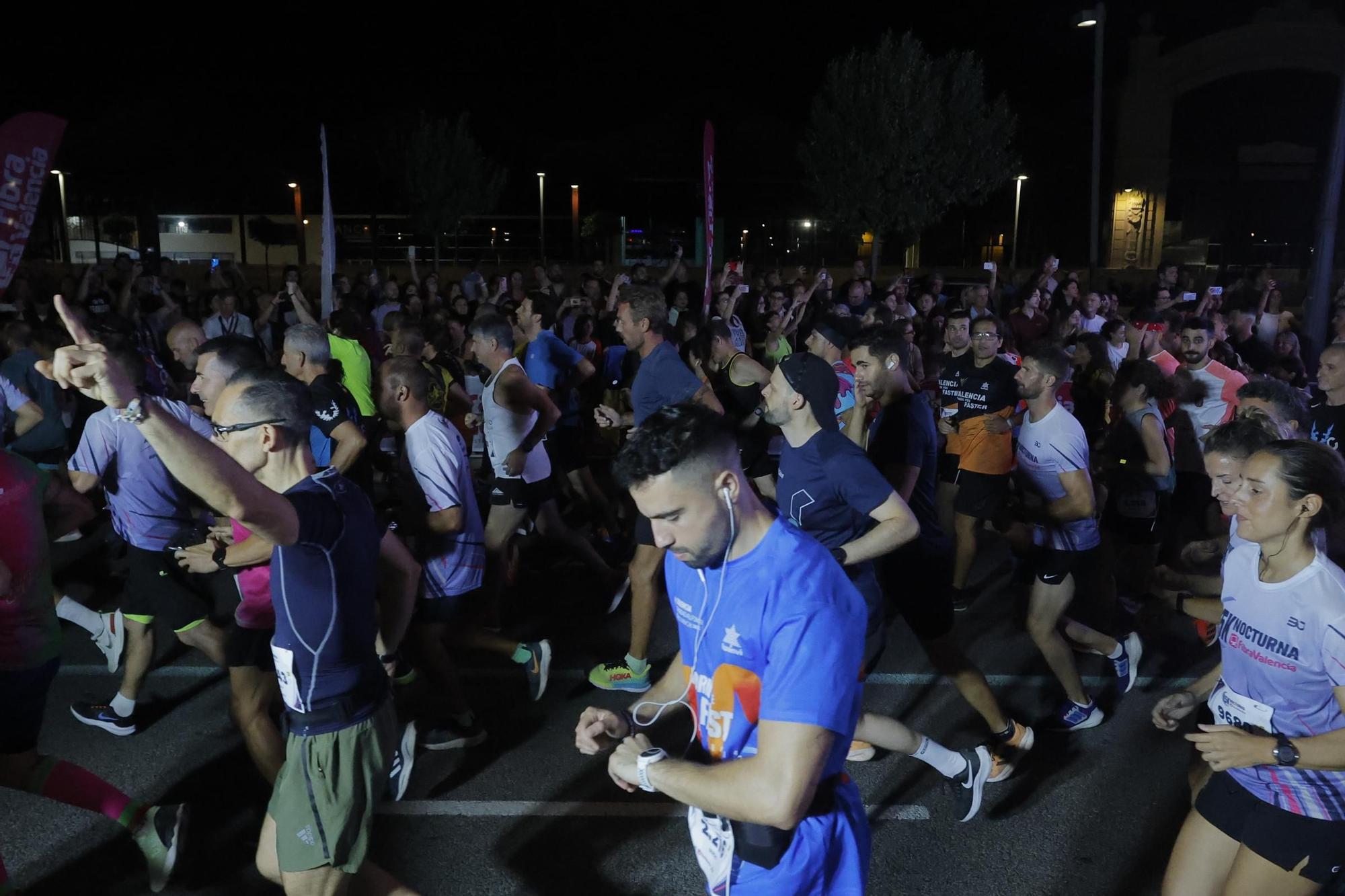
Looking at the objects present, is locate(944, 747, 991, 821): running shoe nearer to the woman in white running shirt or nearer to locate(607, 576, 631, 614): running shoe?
the woman in white running shirt

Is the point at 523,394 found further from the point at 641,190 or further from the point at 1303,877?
the point at 641,190

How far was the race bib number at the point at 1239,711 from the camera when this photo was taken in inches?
112

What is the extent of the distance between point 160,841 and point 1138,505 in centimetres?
544

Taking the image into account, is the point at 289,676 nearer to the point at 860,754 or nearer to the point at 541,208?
the point at 860,754

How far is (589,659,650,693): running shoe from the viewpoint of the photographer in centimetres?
557

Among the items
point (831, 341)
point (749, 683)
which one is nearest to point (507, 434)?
point (831, 341)

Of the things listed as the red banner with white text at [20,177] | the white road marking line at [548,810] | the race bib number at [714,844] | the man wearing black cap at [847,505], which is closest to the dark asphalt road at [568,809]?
the white road marking line at [548,810]

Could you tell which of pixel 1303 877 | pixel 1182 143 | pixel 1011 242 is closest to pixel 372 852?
pixel 1303 877

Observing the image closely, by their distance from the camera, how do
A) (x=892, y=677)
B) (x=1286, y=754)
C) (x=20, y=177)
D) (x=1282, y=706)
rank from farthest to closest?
(x=20, y=177)
(x=892, y=677)
(x=1282, y=706)
(x=1286, y=754)

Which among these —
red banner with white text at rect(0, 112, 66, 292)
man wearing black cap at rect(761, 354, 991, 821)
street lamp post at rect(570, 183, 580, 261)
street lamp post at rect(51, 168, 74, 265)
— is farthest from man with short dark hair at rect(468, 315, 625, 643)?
street lamp post at rect(51, 168, 74, 265)

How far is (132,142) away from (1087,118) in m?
35.0

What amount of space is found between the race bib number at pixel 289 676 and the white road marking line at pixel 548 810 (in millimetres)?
Answer: 1598

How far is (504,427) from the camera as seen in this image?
6207 millimetres

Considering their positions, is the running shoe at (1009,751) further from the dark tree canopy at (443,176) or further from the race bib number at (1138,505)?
the dark tree canopy at (443,176)
